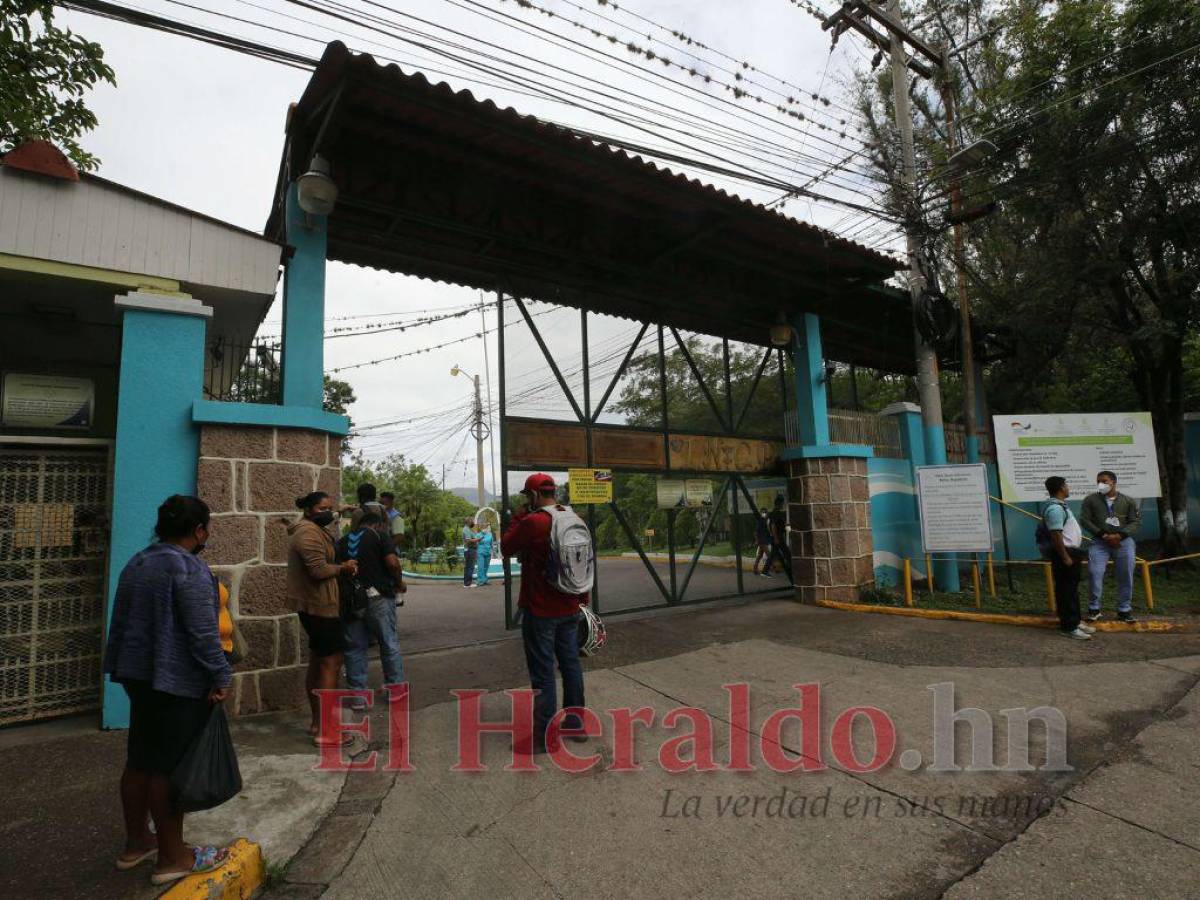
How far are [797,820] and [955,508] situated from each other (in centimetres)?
652

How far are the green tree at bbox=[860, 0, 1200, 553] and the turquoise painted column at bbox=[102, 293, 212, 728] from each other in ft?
30.6

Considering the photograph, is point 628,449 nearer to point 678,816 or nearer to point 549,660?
point 549,660

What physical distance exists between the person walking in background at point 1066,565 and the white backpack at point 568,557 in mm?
5238

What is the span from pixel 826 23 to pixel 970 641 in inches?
387

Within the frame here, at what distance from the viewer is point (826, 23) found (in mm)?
10078

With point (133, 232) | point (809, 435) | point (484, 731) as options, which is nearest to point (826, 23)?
point (809, 435)

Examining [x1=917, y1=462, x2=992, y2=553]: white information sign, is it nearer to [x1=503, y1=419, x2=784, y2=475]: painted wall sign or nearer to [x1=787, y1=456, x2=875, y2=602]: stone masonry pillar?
[x1=787, y1=456, x2=875, y2=602]: stone masonry pillar

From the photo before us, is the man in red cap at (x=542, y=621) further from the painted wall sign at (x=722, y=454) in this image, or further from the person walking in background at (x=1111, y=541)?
the person walking in background at (x=1111, y=541)

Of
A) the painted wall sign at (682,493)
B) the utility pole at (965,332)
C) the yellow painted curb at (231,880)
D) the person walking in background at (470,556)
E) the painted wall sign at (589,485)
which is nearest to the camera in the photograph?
the yellow painted curb at (231,880)

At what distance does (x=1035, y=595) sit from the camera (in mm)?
8312

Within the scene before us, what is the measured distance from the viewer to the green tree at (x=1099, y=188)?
861 centimetres

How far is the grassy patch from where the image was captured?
741cm

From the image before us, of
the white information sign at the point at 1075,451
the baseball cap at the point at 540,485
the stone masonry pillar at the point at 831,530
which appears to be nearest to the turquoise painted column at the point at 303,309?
the baseball cap at the point at 540,485

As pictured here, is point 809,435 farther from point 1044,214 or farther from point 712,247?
point 1044,214
